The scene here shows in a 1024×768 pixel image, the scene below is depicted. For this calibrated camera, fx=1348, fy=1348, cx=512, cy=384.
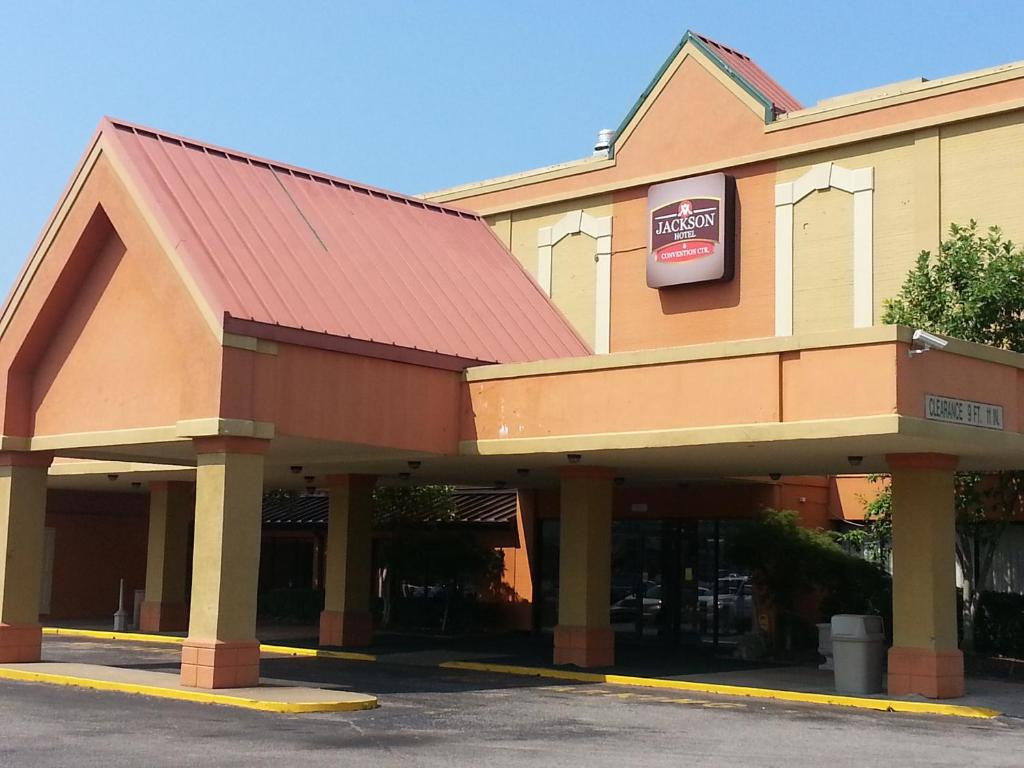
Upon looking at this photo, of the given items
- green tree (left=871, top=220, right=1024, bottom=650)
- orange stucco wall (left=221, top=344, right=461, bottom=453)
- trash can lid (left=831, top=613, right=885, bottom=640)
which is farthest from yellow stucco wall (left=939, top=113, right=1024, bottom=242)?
orange stucco wall (left=221, top=344, right=461, bottom=453)

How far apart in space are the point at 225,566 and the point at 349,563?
34.9ft

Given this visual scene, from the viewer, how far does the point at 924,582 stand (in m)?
20.3

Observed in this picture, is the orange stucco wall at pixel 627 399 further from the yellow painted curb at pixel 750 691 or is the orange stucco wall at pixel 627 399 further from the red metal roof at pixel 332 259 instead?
the yellow painted curb at pixel 750 691

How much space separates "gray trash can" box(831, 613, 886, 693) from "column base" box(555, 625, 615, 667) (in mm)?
Result: 5045

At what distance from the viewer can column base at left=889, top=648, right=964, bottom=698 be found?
20.1 metres

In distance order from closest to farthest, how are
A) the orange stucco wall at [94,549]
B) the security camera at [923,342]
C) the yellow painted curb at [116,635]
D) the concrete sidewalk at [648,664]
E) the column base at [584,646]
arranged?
1. the security camera at [923,342]
2. the concrete sidewalk at [648,664]
3. the column base at [584,646]
4. the yellow painted curb at [116,635]
5. the orange stucco wall at [94,549]

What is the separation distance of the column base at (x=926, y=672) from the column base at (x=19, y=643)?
1458 centimetres

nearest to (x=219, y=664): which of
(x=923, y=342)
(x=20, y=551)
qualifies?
(x=20, y=551)

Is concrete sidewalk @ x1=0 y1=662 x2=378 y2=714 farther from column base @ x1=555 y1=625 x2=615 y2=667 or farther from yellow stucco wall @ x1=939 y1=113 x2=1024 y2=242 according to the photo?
yellow stucco wall @ x1=939 y1=113 x2=1024 y2=242

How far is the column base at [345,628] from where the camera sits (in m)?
29.6

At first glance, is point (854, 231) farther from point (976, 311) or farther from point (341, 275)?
point (341, 275)

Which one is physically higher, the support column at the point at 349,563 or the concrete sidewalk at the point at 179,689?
the support column at the point at 349,563

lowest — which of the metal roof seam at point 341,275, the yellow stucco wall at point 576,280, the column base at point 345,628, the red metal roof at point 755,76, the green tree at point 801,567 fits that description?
the column base at point 345,628

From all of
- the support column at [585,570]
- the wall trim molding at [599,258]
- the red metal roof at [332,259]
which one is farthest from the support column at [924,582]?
the wall trim molding at [599,258]
